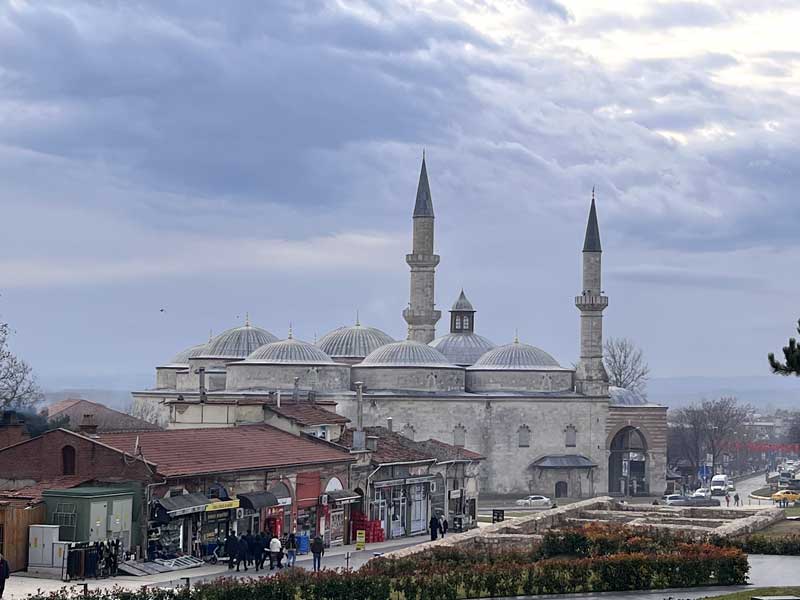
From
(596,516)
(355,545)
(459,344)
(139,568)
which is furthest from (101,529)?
(459,344)

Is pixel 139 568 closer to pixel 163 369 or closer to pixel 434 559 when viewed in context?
pixel 434 559

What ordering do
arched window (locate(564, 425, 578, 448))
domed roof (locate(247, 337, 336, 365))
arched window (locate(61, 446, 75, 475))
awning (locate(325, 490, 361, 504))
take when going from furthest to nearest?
arched window (locate(564, 425, 578, 448))
domed roof (locate(247, 337, 336, 365))
awning (locate(325, 490, 361, 504))
arched window (locate(61, 446, 75, 475))

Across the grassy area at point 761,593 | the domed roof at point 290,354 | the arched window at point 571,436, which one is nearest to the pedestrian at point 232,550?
the grassy area at point 761,593

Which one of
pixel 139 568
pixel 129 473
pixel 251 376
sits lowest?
pixel 139 568

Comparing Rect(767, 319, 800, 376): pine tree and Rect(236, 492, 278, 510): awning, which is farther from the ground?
Rect(767, 319, 800, 376): pine tree

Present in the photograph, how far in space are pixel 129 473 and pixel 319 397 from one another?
38.0 m

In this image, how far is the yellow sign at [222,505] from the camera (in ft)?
105

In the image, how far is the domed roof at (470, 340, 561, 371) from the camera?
75.4m

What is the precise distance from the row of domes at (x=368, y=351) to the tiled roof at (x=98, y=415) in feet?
18.3

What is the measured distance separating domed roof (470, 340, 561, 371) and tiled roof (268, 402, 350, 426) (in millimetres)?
31558

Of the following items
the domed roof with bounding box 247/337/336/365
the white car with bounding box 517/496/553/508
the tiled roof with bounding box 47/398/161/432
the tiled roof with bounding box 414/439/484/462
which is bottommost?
the white car with bounding box 517/496/553/508

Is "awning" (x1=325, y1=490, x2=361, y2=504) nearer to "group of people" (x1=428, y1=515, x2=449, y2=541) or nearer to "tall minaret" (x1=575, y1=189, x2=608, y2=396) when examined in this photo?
"group of people" (x1=428, y1=515, x2=449, y2=541)

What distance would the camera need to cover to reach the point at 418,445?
4694 cm

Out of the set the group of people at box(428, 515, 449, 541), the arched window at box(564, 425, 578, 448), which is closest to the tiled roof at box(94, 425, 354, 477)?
the group of people at box(428, 515, 449, 541)
